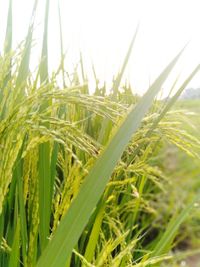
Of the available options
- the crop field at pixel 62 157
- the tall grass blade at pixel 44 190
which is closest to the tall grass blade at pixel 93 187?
the crop field at pixel 62 157

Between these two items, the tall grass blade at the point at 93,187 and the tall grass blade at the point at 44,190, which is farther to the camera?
the tall grass blade at the point at 44,190

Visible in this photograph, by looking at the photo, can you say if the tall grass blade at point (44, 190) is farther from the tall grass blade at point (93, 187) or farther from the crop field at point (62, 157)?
the tall grass blade at point (93, 187)

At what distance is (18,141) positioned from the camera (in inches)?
29.9

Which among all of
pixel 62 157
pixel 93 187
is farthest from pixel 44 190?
pixel 93 187

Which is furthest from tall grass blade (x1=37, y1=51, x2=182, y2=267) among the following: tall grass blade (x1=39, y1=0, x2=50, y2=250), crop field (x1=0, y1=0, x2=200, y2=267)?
tall grass blade (x1=39, y1=0, x2=50, y2=250)

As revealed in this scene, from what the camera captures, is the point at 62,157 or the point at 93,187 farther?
the point at 62,157

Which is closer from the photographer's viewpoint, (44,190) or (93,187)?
(93,187)

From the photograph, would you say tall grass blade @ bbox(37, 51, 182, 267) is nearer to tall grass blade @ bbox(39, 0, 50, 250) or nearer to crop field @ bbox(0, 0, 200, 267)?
crop field @ bbox(0, 0, 200, 267)

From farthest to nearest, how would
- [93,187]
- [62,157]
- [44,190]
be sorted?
[62,157], [44,190], [93,187]

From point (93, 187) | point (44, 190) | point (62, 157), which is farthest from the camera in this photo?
point (62, 157)

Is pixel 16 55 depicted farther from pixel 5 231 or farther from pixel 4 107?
pixel 5 231

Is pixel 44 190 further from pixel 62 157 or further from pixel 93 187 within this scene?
pixel 93 187

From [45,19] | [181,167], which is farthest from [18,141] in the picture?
[181,167]

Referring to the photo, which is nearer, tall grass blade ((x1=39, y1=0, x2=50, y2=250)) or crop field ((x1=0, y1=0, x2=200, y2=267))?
crop field ((x1=0, y1=0, x2=200, y2=267))
